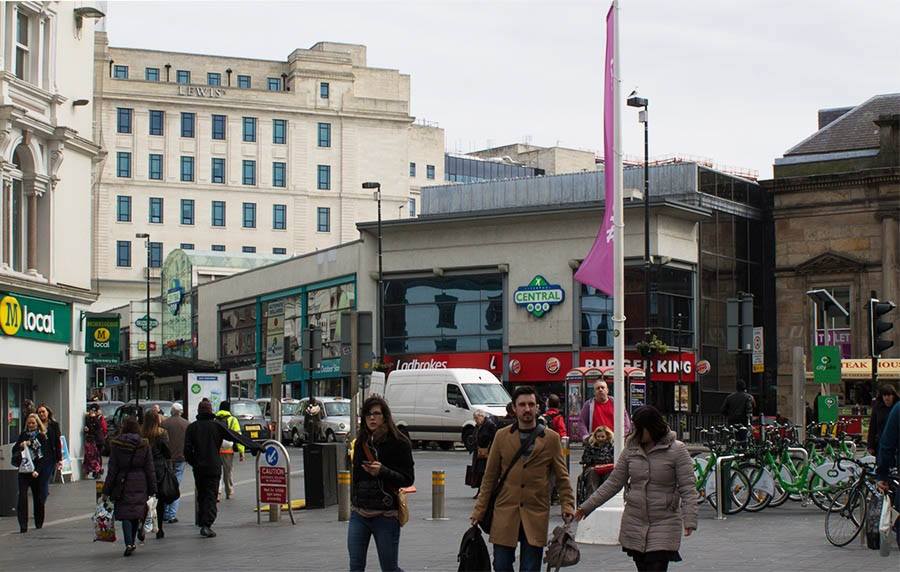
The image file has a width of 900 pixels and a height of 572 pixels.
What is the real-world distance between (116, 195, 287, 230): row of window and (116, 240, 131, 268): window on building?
1.83m

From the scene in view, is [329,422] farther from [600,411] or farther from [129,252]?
[129,252]

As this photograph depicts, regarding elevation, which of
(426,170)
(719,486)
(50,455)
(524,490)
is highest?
(426,170)

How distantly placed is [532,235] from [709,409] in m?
10.7

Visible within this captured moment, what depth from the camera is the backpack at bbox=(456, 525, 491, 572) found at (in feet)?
31.1

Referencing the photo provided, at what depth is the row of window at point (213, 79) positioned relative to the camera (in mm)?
110625

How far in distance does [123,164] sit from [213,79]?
11.2 meters

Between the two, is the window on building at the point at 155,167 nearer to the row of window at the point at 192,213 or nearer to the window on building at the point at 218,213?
the row of window at the point at 192,213

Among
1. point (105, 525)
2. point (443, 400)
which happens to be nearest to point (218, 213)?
point (443, 400)

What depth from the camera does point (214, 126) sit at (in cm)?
10969

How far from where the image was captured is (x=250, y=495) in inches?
1019

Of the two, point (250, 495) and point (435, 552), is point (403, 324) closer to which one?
point (250, 495)

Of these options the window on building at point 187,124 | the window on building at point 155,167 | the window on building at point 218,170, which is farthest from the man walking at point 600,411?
the window on building at point 218,170

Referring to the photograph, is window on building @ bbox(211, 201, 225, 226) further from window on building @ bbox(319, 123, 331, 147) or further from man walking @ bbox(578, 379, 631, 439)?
man walking @ bbox(578, 379, 631, 439)

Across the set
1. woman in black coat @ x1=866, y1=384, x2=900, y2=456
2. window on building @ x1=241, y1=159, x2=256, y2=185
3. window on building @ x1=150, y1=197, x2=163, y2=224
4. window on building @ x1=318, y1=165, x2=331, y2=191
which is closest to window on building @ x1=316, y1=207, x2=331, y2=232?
window on building @ x1=318, y1=165, x2=331, y2=191
